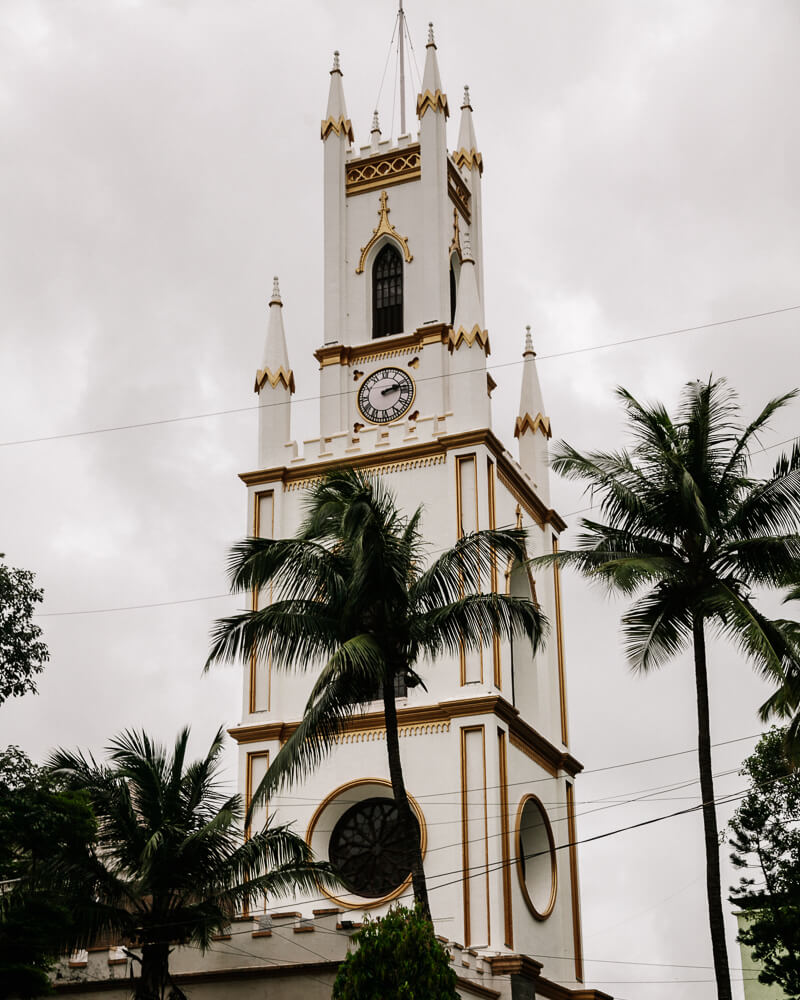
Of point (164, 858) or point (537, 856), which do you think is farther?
point (537, 856)

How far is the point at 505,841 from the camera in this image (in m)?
35.5

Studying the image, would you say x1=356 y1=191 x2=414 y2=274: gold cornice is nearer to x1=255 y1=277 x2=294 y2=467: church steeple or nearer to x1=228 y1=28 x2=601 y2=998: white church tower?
x1=228 y1=28 x2=601 y2=998: white church tower

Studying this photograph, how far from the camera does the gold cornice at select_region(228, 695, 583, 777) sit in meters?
36.0

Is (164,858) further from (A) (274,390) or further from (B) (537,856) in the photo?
(A) (274,390)

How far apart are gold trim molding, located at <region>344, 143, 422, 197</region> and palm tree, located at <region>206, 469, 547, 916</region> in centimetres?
2023

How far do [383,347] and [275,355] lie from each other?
9.52 feet

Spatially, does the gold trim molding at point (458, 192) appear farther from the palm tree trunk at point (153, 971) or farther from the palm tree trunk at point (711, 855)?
the palm tree trunk at point (153, 971)

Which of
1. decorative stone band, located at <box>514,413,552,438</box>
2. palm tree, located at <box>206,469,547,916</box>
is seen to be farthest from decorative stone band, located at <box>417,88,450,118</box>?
palm tree, located at <box>206,469,547,916</box>

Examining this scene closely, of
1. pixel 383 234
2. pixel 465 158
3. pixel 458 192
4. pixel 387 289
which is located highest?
pixel 465 158

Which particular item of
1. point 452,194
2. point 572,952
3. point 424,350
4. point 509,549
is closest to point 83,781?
point 509,549

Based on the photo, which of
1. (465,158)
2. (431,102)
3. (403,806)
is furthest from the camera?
(465,158)

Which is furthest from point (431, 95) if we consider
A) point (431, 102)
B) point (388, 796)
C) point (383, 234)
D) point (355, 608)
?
point (355, 608)

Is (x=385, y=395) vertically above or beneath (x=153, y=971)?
above

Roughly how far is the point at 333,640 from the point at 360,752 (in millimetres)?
11418
